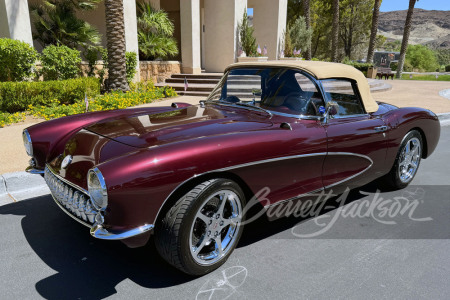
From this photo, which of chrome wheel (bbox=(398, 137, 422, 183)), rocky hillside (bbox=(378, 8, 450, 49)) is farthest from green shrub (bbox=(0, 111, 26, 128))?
rocky hillside (bbox=(378, 8, 450, 49))

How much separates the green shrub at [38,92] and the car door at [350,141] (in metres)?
7.65

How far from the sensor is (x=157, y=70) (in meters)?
13.9

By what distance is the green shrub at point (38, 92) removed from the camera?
8.04 metres

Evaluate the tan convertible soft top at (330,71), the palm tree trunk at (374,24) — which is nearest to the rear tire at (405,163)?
the tan convertible soft top at (330,71)

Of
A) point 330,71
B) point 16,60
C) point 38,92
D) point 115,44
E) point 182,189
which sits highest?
point 115,44

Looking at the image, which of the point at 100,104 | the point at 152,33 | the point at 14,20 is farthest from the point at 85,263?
the point at 152,33

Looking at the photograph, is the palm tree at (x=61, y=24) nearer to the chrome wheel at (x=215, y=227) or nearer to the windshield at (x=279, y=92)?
the windshield at (x=279, y=92)

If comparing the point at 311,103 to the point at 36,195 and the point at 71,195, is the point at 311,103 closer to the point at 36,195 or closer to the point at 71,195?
the point at 71,195

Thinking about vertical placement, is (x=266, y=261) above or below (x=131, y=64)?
below

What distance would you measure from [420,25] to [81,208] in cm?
19722

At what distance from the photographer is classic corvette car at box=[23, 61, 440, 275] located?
2.17 m

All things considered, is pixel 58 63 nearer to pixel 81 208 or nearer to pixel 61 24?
pixel 61 24

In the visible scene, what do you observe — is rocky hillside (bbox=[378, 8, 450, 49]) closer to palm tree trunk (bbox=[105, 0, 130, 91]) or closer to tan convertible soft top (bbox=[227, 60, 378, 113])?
palm tree trunk (bbox=[105, 0, 130, 91])

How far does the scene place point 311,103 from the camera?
319cm
